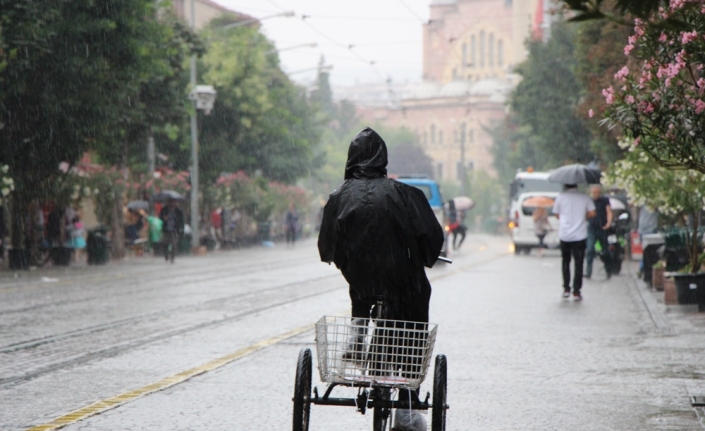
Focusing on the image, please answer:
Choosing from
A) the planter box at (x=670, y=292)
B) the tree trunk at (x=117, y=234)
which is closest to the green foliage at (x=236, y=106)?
the tree trunk at (x=117, y=234)

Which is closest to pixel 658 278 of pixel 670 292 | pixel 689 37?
pixel 670 292

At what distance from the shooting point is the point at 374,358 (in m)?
5.46

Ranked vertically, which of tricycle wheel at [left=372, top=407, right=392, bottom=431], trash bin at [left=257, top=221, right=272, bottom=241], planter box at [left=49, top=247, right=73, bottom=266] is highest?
tricycle wheel at [left=372, top=407, right=392, bottom=431]

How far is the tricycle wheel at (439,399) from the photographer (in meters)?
5.61

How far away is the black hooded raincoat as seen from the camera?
5.78 metres

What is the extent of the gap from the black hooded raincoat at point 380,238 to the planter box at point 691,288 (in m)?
9.39

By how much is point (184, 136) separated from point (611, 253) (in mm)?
21227

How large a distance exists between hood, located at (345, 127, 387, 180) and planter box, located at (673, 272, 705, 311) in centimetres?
946

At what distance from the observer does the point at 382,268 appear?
5777 millimetres

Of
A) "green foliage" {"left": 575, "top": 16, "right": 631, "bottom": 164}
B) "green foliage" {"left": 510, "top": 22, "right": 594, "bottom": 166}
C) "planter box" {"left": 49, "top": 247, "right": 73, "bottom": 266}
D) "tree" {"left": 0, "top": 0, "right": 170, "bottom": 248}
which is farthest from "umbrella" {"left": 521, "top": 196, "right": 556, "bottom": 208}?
"planter box" {"left": 49, "top": 247, "right": 73, "bottom": 266}

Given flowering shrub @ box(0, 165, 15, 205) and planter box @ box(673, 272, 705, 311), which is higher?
flowering shrub @ box(0, 165, 15, 205)

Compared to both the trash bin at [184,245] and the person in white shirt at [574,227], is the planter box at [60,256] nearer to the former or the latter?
the trash bin at [184,245]

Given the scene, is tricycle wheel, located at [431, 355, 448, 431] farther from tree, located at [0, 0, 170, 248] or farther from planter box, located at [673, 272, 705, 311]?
tree, located at [0, 0, 170, 248]

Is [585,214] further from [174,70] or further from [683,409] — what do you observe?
[174,70]
